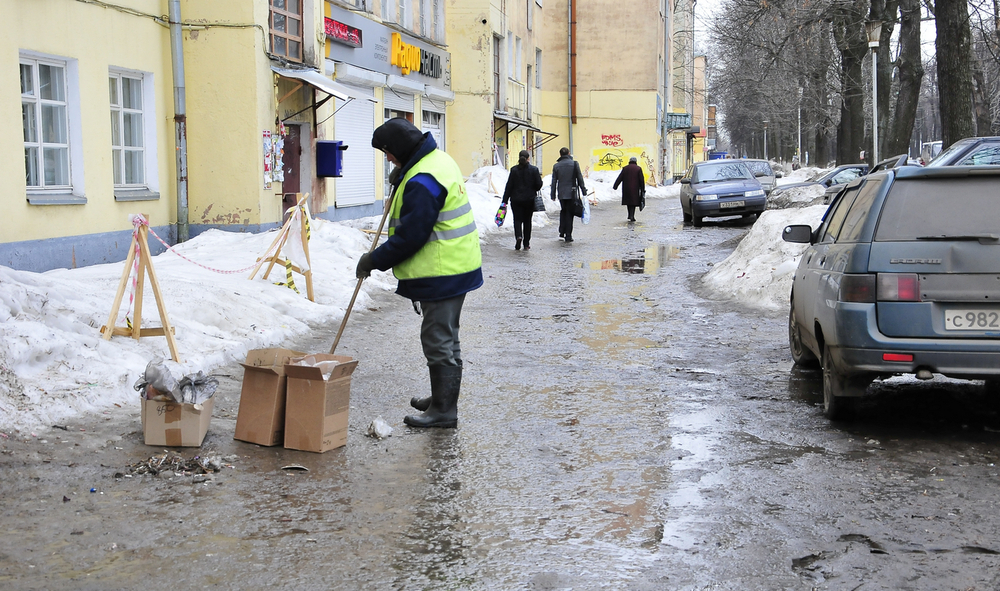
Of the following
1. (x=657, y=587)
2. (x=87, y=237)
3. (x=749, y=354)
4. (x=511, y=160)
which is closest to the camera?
(x=657, y=587)

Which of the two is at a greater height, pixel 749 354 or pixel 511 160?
pixel 511 160

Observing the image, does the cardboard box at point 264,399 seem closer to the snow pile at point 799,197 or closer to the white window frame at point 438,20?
the snow pile at point 799,197

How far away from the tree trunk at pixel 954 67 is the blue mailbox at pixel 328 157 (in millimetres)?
10161

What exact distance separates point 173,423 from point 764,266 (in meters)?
8.84

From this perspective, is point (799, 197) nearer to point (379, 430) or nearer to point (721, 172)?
point (721, 172)

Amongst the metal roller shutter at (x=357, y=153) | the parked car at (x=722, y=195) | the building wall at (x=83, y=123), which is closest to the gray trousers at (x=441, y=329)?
the building wall at (x=83, y=123)

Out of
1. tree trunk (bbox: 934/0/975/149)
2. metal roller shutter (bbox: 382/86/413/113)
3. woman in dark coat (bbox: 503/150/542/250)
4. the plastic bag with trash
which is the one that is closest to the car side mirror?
the plastic bag with trash

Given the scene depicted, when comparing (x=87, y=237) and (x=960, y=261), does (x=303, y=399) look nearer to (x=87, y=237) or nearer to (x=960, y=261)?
(x=960, y=261)

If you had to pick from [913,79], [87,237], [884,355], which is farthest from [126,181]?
[913,79]

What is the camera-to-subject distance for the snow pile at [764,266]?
11.6m

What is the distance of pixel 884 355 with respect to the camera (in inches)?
218

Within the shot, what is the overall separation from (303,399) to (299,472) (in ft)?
1.46

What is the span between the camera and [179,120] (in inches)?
596

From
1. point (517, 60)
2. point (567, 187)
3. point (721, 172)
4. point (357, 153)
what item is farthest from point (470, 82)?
point (567, 187)
